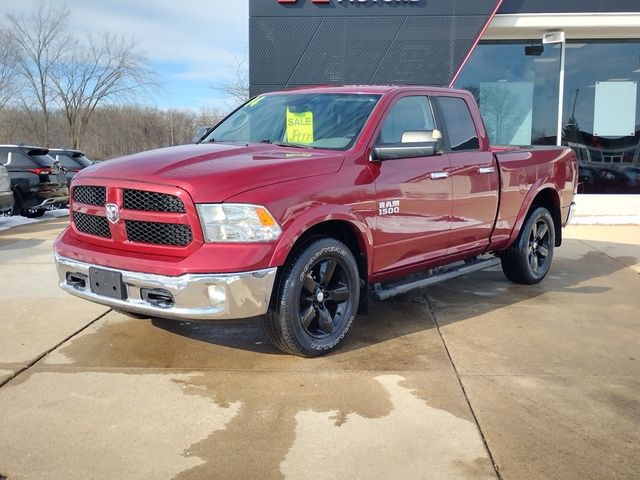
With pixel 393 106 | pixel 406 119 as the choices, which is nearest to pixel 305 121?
pixel 393 106

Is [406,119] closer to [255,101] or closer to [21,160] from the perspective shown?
[255,101]

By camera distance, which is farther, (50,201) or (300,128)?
(50,201)

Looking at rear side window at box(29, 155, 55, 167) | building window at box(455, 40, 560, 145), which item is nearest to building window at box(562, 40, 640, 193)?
building window at box(455, 40, 560, 145)

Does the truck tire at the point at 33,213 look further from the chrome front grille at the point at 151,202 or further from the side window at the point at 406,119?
the side window at the point at 406,119

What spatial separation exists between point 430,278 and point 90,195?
2798mm

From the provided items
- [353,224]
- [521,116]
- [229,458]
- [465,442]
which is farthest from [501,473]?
[521,116]

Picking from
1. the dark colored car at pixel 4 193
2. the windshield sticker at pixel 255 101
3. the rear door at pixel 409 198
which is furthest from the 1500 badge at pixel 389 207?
the dark colored car at pixel 4 193

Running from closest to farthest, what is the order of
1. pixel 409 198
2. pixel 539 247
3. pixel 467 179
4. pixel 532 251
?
pixel 409 198, pixel 467 179, pixel 532 251, pixel 539 247

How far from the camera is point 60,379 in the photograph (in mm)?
3807

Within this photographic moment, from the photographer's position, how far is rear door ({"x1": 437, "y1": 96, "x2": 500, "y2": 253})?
203 inches

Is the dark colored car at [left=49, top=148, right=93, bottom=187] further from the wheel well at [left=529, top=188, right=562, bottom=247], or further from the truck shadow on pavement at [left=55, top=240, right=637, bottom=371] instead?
the wheel well at [left=529, top=188, right=562, bottom=247]

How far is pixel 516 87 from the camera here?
12.5 m

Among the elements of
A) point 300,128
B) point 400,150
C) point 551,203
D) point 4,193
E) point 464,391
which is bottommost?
point 464,391

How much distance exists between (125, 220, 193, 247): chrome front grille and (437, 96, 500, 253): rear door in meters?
2.45
